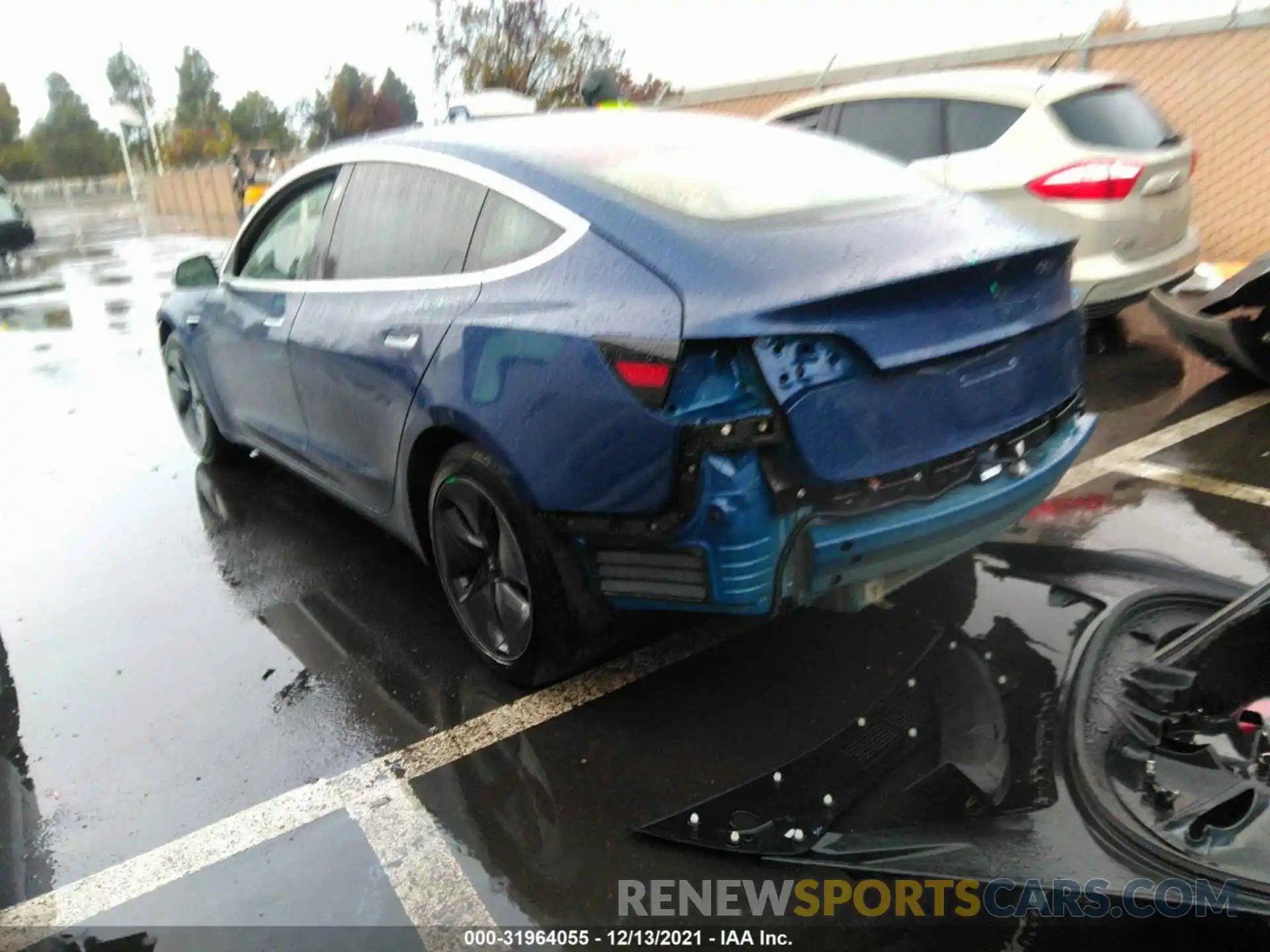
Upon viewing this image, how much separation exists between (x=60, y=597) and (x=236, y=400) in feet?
3.93

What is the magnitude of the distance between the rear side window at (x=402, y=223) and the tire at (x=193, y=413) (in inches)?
79.1

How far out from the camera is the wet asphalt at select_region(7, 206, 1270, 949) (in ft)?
8.11

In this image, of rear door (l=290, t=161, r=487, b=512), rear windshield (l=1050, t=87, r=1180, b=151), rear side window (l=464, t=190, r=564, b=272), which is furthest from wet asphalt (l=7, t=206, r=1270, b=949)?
rear windshield (l=1050, t=87, r=1180, b=151)

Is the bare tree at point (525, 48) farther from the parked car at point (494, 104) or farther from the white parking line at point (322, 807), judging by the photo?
the white parking line at point (322, 807)

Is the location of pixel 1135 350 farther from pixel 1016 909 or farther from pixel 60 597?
pixel 60 597

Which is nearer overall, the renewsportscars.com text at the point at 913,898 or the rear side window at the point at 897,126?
the renewsportscars.com text at the point at 913,898

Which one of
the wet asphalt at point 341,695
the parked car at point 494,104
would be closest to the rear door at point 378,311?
the wet asphalt at point 341,695

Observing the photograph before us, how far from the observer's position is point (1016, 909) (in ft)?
6.97

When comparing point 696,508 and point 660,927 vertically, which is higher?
point 696,508

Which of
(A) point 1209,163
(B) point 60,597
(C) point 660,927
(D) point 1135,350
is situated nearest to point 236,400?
(B) point 60,597

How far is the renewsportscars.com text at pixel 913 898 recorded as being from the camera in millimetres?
1932

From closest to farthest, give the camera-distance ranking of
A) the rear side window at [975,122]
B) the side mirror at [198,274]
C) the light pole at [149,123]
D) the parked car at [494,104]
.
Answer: the side mirror at [198,274], the rear side window at [975,122], the parked car at [494,104], the light pole at [149,123]

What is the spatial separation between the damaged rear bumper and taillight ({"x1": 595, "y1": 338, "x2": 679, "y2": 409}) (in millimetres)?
198

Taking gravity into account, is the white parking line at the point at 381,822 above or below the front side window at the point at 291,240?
below
